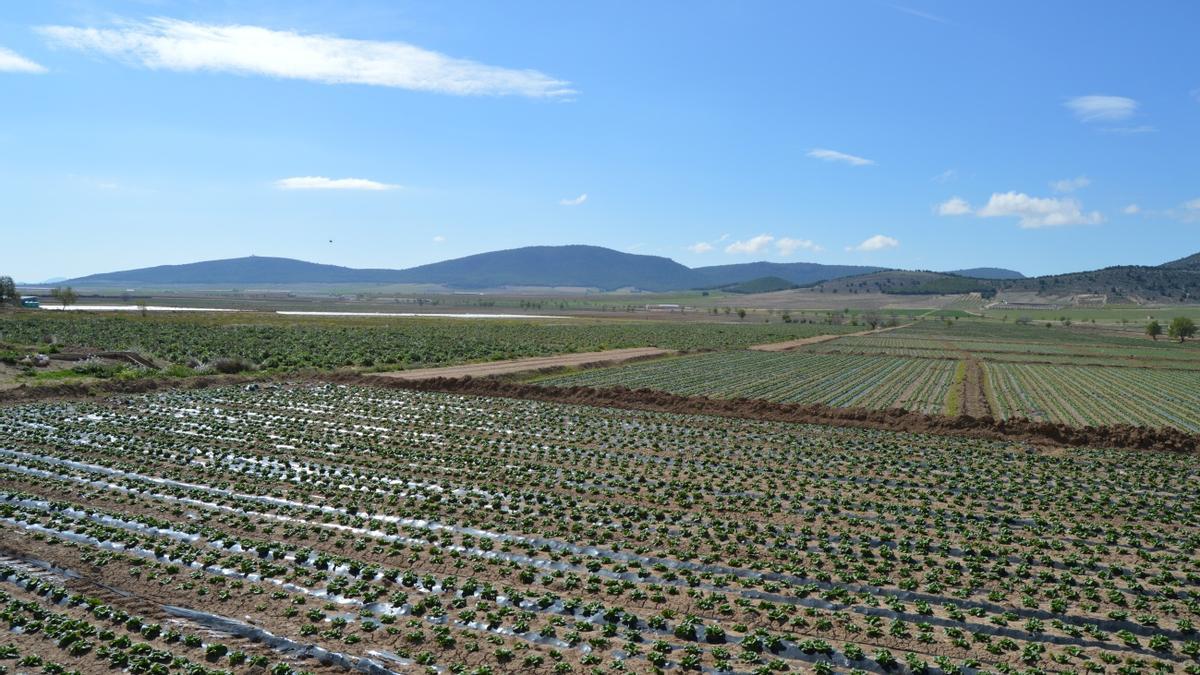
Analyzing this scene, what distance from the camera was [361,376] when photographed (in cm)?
4125

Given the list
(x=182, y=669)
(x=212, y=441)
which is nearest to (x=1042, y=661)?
(x=182, y=669)

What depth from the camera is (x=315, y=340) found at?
64.1 meters

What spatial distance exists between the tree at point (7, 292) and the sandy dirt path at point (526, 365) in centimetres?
7982

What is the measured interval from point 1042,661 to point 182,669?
37.4 ft

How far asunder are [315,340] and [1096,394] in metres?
55.1

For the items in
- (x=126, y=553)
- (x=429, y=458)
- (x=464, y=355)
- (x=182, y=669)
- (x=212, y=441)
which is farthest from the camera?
(x=464, y=355)

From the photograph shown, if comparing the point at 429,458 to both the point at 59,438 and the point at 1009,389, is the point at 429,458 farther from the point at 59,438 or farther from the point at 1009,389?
the point at 1009,389

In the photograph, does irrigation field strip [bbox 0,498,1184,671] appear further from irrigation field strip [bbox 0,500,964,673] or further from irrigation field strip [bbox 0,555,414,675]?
irrigation field strip [bbox 0,555,414,675]

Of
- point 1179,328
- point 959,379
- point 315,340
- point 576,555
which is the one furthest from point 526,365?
point 1179,328

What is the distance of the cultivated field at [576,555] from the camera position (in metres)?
10.9

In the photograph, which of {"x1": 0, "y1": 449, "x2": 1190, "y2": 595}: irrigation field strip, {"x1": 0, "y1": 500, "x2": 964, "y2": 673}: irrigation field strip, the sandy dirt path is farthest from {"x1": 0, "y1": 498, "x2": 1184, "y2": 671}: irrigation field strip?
the sandy dirt path

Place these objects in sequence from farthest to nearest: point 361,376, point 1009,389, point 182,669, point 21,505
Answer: point 1009,389 < point 361,376 < point 21,505 < point 182,669

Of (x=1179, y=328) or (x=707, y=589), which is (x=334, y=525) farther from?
(x=1179, y=328)

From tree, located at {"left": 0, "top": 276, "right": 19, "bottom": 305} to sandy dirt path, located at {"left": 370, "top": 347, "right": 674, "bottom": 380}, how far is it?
79819 millimetres
